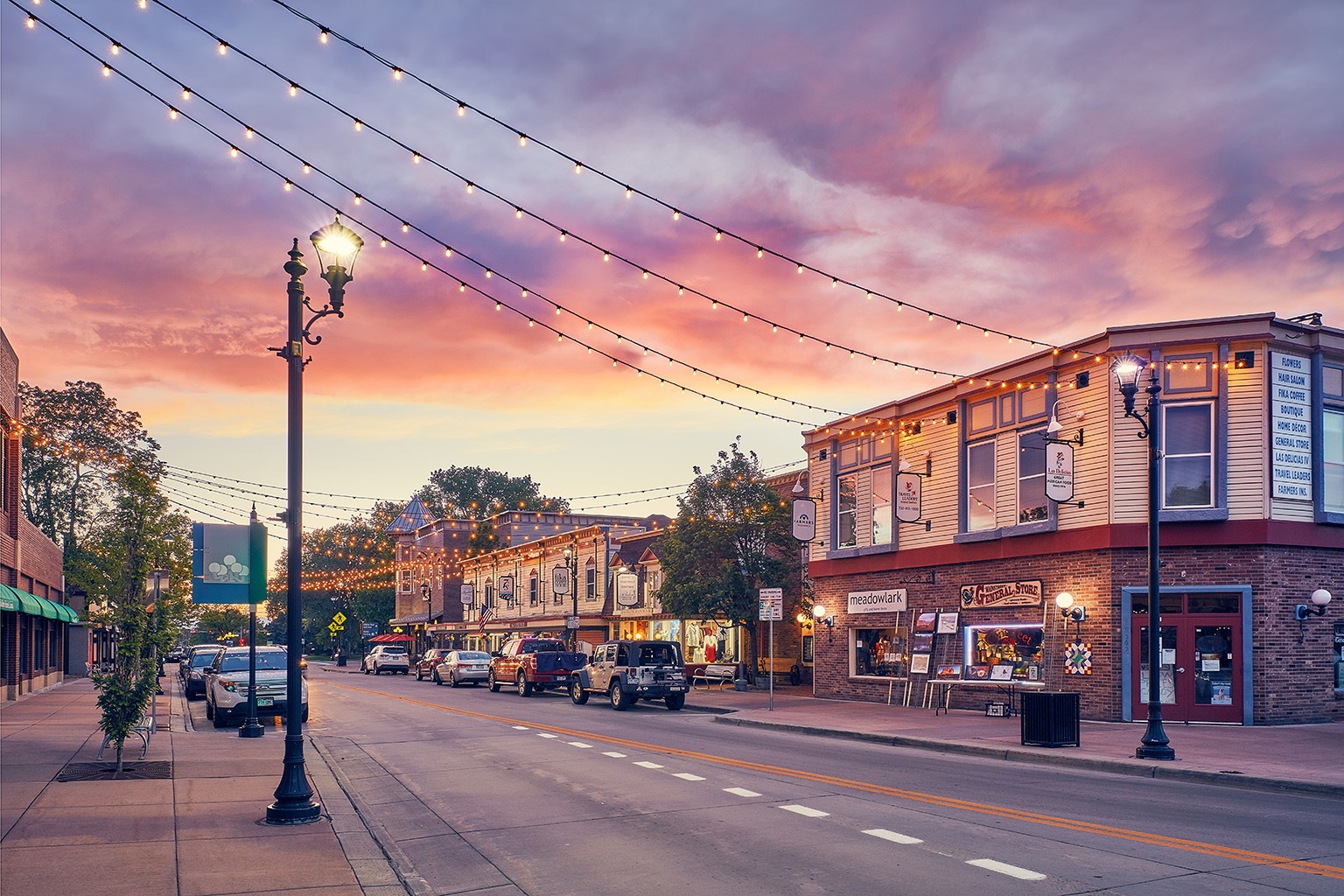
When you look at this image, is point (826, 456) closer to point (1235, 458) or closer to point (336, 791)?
point (1235, 458)

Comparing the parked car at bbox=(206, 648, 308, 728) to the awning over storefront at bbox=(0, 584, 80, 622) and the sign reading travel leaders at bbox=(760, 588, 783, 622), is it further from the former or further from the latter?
the sign reading travel leaders at bbox=(760, 588, 783, 622)

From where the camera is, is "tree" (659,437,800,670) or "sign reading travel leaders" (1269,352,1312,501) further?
"tree" (659,437,800,670)

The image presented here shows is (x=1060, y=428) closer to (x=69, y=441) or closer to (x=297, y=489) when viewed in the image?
(x=297, y=489)

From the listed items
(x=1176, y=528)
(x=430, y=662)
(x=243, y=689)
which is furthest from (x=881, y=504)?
(x=430, y=662)

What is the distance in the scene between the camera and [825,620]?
33.0 metres

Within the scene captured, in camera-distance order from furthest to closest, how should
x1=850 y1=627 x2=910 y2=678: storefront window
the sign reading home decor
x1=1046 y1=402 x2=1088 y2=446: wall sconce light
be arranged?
1. x1=850 y1=627 x2=910 y2=678: storefront window
2. the sign reading home decor
3. x1=1046 y1=402 x2=1088 y2=446: wall sconce light

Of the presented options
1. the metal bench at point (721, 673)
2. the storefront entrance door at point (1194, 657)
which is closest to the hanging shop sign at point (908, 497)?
the storefront entrance door at point (1194, 657)

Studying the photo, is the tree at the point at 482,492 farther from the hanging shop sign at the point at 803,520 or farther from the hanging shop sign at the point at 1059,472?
the hanging shop sign at the point at 1059,472

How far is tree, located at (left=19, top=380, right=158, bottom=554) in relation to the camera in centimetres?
6562

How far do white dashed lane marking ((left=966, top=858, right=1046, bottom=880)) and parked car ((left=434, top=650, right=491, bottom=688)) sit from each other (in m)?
35.0

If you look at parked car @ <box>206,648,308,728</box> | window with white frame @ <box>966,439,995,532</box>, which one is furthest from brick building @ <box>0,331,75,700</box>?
window with white frame @ <box>966,439,995,532</box>

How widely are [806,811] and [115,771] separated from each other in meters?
9.08

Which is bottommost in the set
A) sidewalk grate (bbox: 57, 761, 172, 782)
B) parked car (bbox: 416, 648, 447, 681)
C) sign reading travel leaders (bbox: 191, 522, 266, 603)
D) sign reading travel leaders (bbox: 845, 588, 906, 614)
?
parked car (bbox: 416, 648, 447, 681)

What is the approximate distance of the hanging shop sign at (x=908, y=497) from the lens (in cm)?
2833
